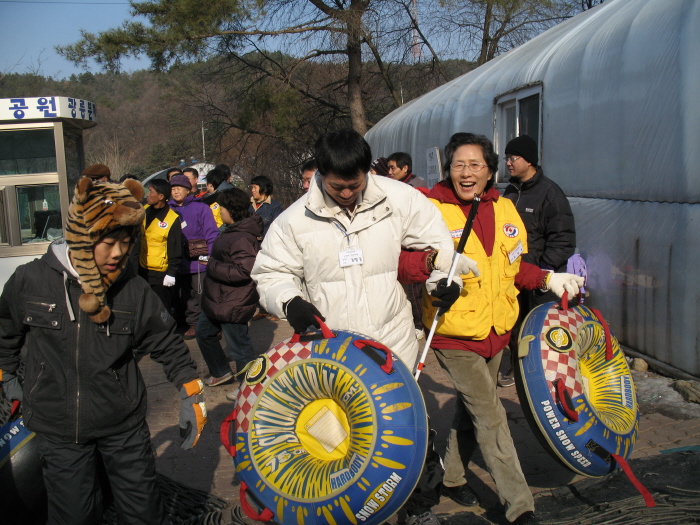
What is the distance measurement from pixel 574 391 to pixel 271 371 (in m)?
1.53

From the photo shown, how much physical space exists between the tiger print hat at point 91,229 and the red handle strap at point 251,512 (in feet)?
3.06

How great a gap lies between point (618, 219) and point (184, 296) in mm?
5479

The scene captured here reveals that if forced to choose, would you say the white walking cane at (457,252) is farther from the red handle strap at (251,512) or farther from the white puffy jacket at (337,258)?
the red handle strap at (251,512)

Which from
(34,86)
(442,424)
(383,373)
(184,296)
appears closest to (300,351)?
(383,373)

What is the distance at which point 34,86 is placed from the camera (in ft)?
57.4

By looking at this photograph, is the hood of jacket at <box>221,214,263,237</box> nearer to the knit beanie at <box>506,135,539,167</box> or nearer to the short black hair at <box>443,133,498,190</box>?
the knit beanie at <box>506,135,539,167</box>

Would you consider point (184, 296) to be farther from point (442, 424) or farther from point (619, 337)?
point (619, 337)

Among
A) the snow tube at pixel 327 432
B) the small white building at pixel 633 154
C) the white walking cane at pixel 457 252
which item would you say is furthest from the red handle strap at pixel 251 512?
the small white building at pixel 633 154

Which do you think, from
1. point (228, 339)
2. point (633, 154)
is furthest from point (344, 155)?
point (633, 154)

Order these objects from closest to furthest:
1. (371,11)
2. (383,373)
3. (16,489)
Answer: (383,373) → (16,489) → (371,11)

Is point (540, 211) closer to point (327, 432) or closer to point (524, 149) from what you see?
point (524, 149)

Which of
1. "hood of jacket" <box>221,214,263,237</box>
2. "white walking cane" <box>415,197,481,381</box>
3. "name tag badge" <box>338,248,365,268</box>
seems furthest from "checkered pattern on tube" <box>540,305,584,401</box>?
"hood of jacket" <box>221,214,263,237</box>

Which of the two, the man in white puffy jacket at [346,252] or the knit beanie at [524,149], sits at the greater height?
the knit beanie at [524,149]

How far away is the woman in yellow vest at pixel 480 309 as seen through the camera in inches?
120
